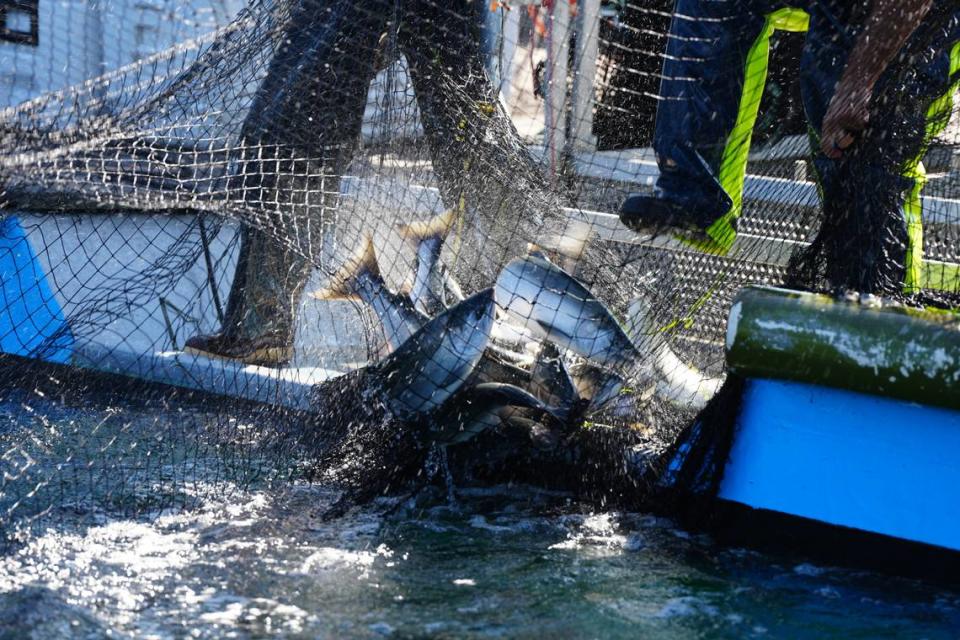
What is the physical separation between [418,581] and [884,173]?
1.85 metres

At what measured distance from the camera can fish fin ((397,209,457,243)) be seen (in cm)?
395

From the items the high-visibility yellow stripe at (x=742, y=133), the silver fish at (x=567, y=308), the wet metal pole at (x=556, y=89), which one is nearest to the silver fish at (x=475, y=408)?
the silver fish at (x=567, y=308)

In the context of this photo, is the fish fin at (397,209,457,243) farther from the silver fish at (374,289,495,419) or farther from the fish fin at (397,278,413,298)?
the silver fish at (374,289,495,419)

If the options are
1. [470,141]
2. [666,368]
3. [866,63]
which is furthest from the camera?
[470,141]

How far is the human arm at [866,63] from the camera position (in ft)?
10.9

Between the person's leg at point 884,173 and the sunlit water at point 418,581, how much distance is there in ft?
3.00

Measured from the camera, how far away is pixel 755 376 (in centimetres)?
309

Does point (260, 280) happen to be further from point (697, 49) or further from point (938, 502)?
point (938, 502)

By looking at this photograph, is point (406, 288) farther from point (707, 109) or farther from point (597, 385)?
point (707, 109)

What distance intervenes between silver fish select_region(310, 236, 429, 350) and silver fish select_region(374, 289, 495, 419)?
32cm

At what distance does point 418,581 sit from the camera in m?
2.88

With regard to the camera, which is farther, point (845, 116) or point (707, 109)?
point (707, 109)

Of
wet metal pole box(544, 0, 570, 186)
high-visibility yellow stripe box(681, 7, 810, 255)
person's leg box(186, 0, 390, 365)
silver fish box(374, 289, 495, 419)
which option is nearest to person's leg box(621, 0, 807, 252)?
high-visibility yellow stripe box(681, 7, 810, 255)

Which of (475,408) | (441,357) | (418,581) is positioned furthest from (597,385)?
(418,581)
